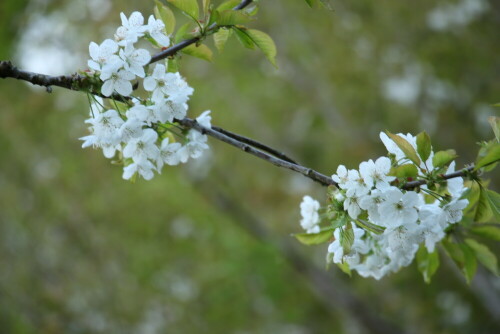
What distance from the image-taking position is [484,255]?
1.37 m

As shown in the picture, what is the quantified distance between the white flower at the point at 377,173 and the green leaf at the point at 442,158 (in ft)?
0.35

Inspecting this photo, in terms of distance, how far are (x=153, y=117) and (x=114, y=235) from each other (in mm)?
7330

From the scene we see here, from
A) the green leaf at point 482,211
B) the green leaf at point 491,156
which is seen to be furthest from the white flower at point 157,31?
the green leaf at point 482,211

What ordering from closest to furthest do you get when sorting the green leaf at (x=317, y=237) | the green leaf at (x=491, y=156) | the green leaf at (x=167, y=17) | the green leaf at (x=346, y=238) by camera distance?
the green leaf at (x=491, y=156), the green leaf at (x=346, y=238), the green leaf at (x=167, y=17), the green leaf at (x=317, y=237)

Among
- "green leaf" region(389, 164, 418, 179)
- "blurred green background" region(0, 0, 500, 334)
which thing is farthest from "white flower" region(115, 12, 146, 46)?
"blurred green background" region(0, 0, 500, 334)

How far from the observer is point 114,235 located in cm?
796

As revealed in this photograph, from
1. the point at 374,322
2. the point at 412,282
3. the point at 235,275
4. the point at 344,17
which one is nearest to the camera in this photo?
the point at 374,322

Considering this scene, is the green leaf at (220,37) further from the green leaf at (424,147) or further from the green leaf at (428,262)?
the green leaf at (428,262)

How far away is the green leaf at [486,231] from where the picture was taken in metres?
1.33

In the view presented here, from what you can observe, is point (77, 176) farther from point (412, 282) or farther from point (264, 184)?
point (412, 282)

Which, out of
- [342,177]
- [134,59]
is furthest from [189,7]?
[342,177]

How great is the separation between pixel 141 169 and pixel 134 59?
0.26 metres

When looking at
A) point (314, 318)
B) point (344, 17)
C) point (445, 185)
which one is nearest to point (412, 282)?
point (314, 318)

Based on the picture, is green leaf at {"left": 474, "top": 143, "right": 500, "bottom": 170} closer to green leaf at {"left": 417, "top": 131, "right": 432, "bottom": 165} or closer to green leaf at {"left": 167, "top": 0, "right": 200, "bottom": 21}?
green leaf at {"left": 417, "top": 131, "right": 432, "bottom": 165}
